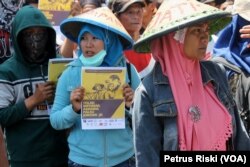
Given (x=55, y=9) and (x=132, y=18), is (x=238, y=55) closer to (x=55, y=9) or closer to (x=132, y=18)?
(x=132, y=18)

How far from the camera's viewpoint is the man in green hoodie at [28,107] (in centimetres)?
356

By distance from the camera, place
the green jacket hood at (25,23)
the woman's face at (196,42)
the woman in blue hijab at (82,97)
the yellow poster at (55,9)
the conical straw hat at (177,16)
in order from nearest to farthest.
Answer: the conical straw hat at (177,16), the woman's face at (196,42), the woman in blue hijab at (82,97), the green jacket hood at (25,23), the yellow poster at (55,9)

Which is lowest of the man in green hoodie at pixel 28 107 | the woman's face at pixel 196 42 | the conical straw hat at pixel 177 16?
the man in green hoodie at pixel 28 107

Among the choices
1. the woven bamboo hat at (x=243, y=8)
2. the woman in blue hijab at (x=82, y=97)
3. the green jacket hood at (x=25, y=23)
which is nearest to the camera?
the woman in blue hijab at (x=82, y=97)

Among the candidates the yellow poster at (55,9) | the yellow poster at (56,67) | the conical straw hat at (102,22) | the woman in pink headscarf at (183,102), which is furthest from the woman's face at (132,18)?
the woman in pink headscarf at (183,102)

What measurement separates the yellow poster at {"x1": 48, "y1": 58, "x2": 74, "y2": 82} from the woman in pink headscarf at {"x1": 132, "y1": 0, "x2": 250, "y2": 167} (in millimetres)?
960

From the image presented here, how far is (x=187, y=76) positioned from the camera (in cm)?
274

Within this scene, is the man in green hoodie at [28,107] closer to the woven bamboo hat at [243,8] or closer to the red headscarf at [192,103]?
the red headscarf at [192,103]

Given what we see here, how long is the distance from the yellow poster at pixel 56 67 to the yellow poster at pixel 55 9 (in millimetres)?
1422

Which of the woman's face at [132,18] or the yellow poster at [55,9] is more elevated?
the yellow poster at [55,9]

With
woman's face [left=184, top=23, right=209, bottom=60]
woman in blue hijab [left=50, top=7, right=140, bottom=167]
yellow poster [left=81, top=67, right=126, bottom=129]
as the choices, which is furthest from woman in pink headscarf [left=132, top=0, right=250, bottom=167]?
woman in blue hijab [left=50, top=7, right=140, bottom=167]

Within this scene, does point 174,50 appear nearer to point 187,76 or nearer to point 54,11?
point 187,76

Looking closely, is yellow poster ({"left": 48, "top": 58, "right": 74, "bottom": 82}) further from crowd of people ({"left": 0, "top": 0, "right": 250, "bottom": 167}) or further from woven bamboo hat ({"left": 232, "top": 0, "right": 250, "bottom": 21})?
woven bamboo hat ({"left": 232, "top": 0, "right": 250, "bottom": 21})

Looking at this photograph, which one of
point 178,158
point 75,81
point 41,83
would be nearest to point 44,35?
point 41,83
